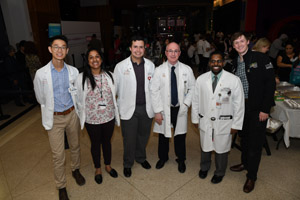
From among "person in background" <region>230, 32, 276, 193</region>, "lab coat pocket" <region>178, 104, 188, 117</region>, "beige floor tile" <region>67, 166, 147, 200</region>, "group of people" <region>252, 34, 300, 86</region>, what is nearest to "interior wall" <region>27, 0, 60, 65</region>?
"beige floor tile" <region>67, 166, 147, 200</region>

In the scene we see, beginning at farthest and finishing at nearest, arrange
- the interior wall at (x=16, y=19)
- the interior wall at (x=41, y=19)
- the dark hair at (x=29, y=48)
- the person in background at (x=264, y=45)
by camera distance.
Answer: the interior wall at (x=41, y=19), the interior wall at (x=16, y=19), the dark hair at (x=29, y=48), the person in background at (x=264, y=45)

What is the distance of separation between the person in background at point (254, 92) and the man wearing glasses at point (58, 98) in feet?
6.26

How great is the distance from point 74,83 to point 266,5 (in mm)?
12057

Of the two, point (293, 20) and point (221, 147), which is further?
point (293, 20)

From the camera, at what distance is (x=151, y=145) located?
12.3ft

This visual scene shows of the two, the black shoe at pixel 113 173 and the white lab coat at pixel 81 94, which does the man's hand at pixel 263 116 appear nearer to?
the white lab coat at pixel 81 94

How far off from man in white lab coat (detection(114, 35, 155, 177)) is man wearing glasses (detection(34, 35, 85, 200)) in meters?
0.56

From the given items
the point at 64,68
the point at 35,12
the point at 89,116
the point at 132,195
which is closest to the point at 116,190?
the point at 132,195

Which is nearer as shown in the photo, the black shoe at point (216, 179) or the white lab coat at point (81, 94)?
the white lab coat at point (81, 94)

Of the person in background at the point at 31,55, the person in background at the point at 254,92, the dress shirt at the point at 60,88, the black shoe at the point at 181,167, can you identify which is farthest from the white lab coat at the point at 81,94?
the person in background at the point at 31,55

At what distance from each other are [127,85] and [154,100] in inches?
14.9

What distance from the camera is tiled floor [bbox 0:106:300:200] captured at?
A: 254 centimetres

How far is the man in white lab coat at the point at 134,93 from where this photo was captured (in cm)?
259

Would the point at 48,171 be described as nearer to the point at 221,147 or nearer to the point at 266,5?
the point at 221,147
